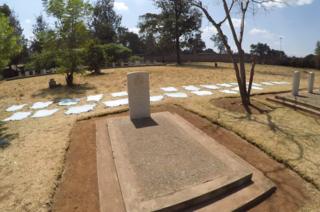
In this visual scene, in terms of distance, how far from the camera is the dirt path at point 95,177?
286 cm

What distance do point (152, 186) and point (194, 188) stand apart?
1.78 ft

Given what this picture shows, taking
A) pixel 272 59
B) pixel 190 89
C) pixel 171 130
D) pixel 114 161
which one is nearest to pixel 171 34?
pixel 272 59

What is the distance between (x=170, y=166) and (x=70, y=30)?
954 cm

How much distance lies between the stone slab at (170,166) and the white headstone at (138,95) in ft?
2.06

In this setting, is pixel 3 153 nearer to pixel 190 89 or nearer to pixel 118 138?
pixel 118 138

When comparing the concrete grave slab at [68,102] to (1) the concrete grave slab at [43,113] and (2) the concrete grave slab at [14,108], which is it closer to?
(1) the concrete grave slab at [43,113]

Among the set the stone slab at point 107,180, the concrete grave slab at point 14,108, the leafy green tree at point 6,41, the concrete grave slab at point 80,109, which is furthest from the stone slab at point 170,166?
the concrete grave slab at point 14,108

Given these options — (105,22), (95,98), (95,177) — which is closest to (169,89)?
(95,98)

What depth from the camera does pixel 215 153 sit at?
3.89 m

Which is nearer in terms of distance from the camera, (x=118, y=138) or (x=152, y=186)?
(x=152, y=186)

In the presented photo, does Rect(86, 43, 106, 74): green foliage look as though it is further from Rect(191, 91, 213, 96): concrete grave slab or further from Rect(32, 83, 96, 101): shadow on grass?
Rect(191, 91, 213, 96): concrete grave slab

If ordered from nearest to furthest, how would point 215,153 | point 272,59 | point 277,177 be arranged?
point 277,177
point 215,153
point 272,59

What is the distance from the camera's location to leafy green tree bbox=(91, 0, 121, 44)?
29266mm

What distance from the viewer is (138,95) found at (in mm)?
5629
